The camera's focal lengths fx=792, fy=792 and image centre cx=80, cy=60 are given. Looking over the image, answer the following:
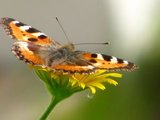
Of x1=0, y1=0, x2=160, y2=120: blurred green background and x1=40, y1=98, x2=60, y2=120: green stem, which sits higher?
x1=40, y1=98, x2=60, y2=120: green stem

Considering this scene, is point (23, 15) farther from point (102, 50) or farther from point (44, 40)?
point (44, 40)

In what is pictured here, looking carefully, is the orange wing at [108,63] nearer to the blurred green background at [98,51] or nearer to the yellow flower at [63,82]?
the yellow flower at [63,82]

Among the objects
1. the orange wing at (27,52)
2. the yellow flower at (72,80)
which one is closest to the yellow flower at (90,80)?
the yellow flower at (72,80)

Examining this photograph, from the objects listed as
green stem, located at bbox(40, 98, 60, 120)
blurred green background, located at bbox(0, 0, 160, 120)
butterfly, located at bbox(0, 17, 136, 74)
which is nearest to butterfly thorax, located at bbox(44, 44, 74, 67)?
butterfly, located at bbox(0, 17, 136, 74)

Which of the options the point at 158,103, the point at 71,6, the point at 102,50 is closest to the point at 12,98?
the point at 102,50

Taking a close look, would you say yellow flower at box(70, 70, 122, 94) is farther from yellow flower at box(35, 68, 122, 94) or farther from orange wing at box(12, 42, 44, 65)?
orange wing at box(12, 42, 44, 65)

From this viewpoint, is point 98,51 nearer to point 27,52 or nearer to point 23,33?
point 23,33

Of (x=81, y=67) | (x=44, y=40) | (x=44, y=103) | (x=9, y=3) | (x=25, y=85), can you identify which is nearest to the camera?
(x=81, y=67)
